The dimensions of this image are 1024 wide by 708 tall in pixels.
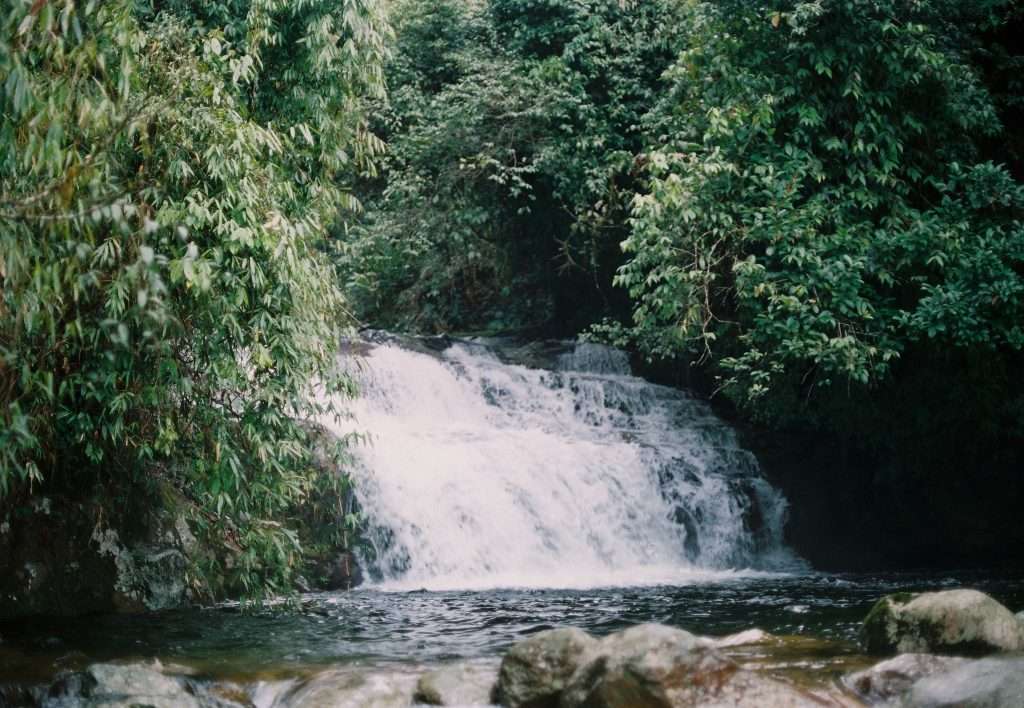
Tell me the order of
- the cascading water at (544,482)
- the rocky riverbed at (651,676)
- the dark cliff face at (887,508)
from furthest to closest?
the dark cliff face at (887,508)
the cascading water at (544,482)
the rocky riverbed at (651,676)

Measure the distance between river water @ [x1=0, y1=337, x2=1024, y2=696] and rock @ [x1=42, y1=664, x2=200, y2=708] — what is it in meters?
0.44

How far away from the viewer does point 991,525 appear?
1384 centimetres

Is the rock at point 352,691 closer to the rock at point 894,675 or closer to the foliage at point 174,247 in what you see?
the foliage at point 174,247

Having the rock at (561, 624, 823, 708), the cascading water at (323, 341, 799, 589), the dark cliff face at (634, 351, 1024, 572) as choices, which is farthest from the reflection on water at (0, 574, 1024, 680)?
the dark cliff face at (634, 351, 1024, 572)

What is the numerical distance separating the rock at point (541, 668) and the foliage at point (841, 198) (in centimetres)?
557

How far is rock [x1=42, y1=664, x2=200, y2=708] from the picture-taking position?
19.6ft

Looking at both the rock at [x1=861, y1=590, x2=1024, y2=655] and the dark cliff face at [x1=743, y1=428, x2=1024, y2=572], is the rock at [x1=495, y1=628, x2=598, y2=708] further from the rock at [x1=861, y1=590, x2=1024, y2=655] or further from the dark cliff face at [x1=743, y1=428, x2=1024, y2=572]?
the dark cliff face at [x1=743, y1=428, x2=1024, y2=572]

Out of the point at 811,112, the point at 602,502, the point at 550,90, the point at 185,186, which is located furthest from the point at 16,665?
the point at 550,90

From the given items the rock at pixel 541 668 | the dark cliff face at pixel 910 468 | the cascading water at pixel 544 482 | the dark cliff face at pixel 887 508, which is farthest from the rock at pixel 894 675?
the dark cliff face at pixel 887 508

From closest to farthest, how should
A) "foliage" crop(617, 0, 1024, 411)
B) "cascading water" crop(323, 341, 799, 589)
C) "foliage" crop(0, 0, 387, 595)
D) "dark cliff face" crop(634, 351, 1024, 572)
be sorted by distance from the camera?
"foliage" crop(0, 0, 387, 595), "foliage" crop(617, 0, 1024, 411), "cascading water" crop(323, 341, 799, 589), "dark cliff face" crop(634, 351, 1024, 572)

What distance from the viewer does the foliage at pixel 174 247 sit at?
16.5 ft

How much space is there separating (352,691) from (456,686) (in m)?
0.65

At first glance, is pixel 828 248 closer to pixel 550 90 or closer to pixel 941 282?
pixel 941 282

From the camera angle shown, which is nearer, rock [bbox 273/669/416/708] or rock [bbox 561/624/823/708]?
rock [bbox 561/624/823/708]
